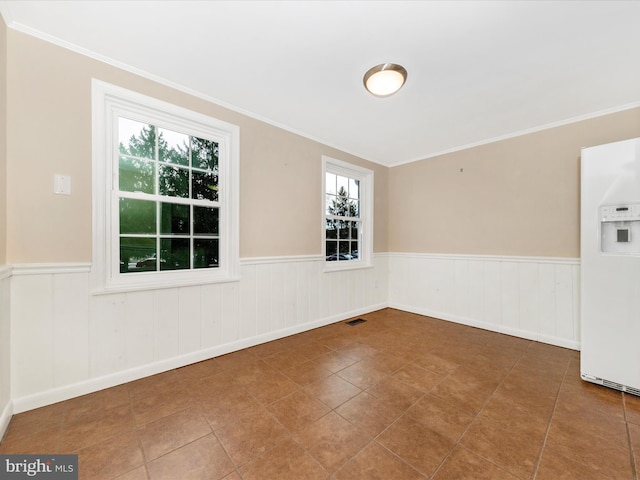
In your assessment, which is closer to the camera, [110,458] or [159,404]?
[110,458]

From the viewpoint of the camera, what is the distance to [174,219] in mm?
2424

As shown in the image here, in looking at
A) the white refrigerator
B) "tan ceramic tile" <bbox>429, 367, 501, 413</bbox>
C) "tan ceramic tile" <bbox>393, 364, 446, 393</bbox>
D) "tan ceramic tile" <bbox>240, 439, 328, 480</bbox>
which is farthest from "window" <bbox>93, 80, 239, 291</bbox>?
the white refrigerator

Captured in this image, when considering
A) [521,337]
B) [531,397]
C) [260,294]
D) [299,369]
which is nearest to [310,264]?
[260,294]

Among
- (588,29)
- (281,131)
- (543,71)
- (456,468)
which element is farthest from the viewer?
(281,131)

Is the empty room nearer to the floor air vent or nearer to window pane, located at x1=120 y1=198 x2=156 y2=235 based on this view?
window pane, located at x1=120 y1=198 x2=156 y2=235

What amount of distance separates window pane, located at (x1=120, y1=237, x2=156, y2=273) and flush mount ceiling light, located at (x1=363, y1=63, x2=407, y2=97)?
230 cm

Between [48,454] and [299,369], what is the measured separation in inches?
62.0

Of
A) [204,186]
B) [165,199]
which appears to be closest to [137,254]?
[165,199]

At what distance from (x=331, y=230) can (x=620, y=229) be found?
2.85m

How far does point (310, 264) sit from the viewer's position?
3418 mm

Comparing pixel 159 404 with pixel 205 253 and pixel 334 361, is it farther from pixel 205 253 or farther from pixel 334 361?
pixel 334 361

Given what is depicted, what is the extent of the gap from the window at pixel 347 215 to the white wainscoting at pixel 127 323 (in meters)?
0.75

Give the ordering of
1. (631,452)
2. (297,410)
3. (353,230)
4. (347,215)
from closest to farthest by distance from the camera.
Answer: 1. (631,452)
2. (297,410)
3. (347,215)
4. (353,230)

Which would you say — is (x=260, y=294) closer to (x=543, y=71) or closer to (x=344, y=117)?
(x=344, y=117)
